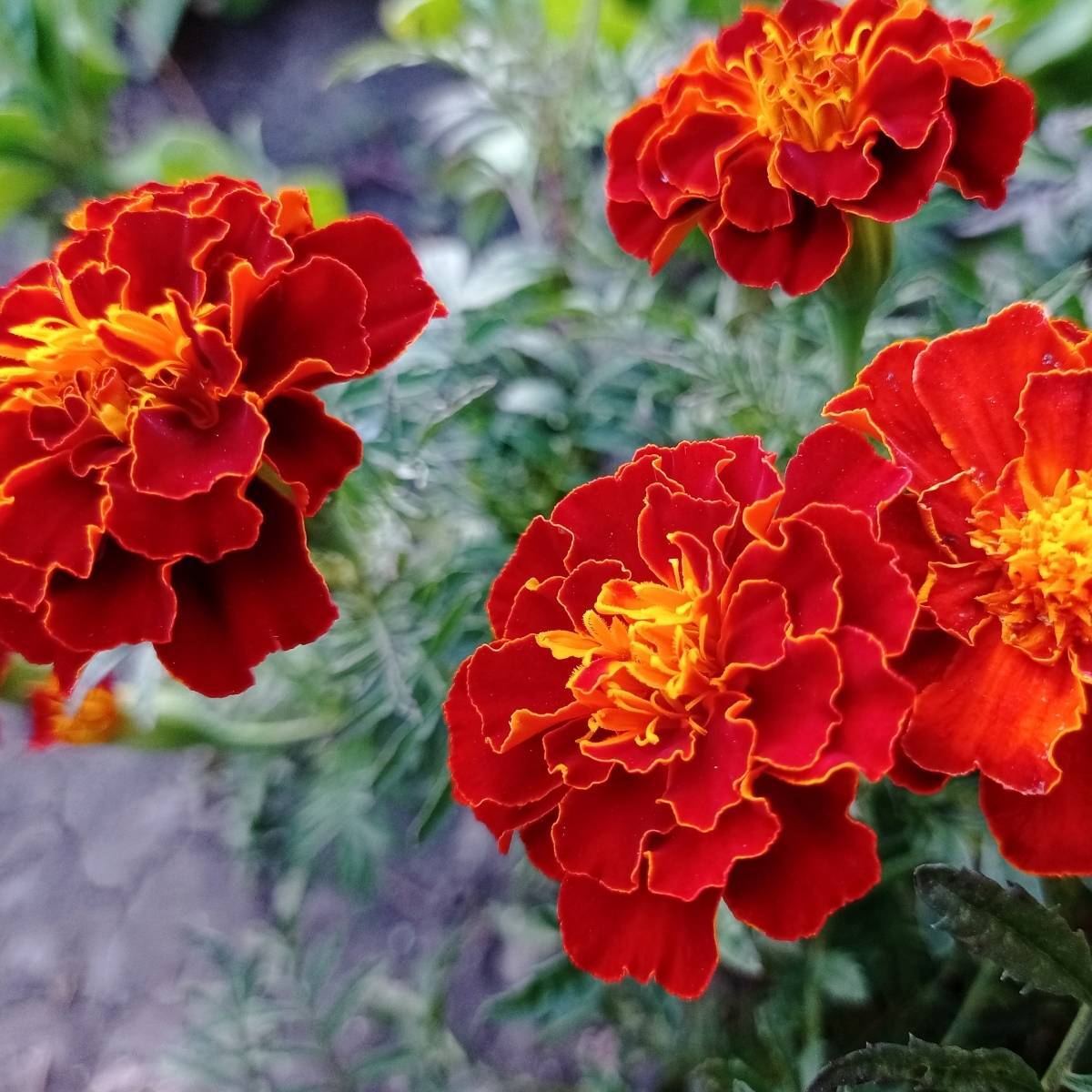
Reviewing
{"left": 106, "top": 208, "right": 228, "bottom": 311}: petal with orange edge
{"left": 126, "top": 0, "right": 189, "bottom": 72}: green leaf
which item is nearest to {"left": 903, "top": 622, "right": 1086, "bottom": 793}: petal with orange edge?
{"left": 106, "top": 208, "right": 228, "bottom": 311}: petal with orange edge

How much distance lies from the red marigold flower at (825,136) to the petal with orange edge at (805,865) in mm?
300

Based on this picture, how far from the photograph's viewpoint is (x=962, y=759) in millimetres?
428

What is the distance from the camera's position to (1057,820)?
0.43 m

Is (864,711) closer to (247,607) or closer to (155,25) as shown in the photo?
(247,607)

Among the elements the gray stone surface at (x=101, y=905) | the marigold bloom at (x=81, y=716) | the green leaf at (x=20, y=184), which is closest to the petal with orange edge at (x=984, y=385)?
the marigold bloom at (x=81, y=716)

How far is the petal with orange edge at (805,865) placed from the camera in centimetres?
41

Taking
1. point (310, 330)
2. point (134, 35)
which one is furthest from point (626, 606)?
point (134, 35)

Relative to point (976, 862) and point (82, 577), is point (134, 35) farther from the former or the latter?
point (976, 862)

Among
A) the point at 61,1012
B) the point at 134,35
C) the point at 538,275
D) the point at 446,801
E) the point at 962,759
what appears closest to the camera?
the point at 962,759

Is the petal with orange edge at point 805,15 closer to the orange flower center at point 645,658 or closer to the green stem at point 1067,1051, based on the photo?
the orange flower center at point 645,658

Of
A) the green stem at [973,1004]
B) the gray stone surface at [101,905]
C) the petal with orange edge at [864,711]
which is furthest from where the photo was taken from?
the gray stone surface at [101,905]

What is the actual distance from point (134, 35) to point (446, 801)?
1992 mm

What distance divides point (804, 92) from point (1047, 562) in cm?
32

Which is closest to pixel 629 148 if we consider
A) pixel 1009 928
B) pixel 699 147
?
pixel 699 147
